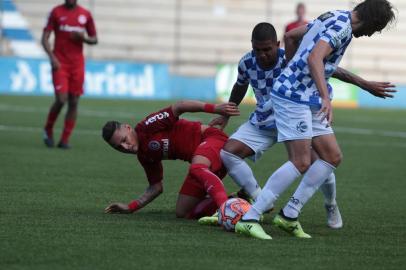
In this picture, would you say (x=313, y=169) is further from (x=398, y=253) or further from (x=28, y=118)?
(x=28, y=118)

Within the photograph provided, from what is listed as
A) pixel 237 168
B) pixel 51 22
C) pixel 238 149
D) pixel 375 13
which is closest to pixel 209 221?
pixel 237 168

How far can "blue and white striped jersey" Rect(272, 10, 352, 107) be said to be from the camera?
7.18 metres

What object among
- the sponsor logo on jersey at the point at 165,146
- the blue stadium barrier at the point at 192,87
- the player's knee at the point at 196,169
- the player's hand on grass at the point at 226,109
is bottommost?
the blue stadium barrier at the point at 192,87

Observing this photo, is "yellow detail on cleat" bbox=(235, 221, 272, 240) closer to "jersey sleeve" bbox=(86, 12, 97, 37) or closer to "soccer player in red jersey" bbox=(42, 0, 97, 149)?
"soccer player in red jersey" bbox=(42, 0, 97, 149)

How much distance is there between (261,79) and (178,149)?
3.11 feet

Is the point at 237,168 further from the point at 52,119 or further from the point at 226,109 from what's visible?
the point at 52,119

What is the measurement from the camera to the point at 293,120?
723 cm

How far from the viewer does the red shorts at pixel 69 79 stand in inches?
603

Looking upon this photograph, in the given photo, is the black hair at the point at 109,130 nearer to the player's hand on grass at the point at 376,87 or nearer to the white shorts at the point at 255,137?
the white shorts at the point at 255,137

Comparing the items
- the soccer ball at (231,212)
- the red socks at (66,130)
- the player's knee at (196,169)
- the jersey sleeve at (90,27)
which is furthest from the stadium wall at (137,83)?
the soccer ball at (231,212)

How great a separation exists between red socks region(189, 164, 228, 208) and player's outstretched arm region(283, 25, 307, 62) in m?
1.14

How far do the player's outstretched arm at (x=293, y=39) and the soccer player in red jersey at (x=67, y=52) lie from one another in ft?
26.3

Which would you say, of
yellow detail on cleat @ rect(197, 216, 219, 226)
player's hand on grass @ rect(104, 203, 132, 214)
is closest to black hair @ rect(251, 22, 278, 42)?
yellow detail on cleat @ rect(197, 216, 219, 226)

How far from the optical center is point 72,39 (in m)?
15.6
